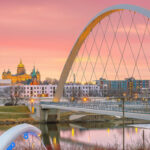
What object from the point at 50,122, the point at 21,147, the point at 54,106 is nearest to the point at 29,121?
the point at 50,122

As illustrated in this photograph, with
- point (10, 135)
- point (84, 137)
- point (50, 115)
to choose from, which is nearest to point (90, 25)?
point (84, 137)

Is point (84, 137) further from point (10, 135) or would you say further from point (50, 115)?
point (10, 135)

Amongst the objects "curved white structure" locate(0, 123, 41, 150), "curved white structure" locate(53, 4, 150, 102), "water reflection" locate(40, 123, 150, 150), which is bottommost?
"water reflection" locate(40, 123, 150, 150)

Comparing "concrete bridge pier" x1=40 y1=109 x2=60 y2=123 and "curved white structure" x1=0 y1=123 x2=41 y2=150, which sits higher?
"curved white structure" x1=0 y1=123 x2=41 y2=150

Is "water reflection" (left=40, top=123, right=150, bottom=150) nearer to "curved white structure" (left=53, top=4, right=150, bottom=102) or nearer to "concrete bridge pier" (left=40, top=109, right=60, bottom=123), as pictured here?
"concrete bridge pier" (left=40, top=109, right=60, bottom=123)

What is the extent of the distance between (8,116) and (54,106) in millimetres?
12177

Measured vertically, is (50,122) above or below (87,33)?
below

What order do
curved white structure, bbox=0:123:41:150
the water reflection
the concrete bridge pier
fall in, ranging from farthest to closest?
the concrete bridge pier, the water reflection, curved white structure, bbox=0:123:41:150

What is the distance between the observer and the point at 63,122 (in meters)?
57.5

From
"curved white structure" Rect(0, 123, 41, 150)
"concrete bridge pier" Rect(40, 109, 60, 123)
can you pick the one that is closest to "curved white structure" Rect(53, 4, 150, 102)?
"concrete bridge pier" Rect(40, 109, 60, 123)

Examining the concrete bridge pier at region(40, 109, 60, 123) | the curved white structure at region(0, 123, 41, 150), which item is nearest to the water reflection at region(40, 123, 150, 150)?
the concrete bridge pier at region(40, 109, 60, 123)

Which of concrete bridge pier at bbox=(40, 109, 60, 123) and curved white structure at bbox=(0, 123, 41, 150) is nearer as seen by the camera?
curved white structure at bbox=(0, 123, 41, 150)

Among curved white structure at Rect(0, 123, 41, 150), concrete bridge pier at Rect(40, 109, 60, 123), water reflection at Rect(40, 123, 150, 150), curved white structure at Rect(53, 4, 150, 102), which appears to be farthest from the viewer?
concrete bridge pier at Rect(40, 109, 60, 123)

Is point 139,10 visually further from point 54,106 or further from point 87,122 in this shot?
point 87,122
